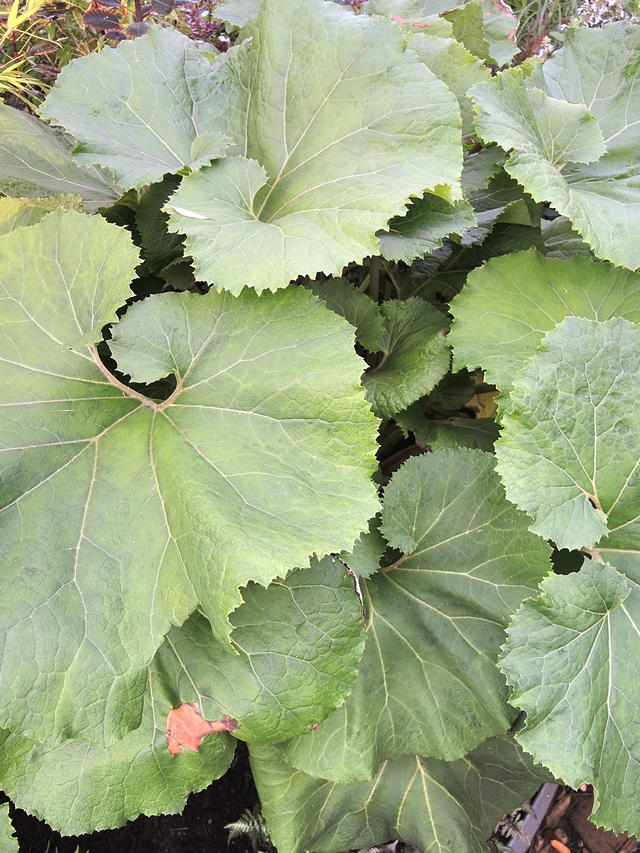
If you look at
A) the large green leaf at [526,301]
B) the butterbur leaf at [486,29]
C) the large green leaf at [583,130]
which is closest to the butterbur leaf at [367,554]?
the large green leaf at [526,301]

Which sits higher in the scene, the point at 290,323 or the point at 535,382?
the point at 290,323

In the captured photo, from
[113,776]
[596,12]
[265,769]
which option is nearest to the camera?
[113,776]

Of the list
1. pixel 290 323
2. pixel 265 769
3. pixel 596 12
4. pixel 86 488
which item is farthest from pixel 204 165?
pixel 596 12

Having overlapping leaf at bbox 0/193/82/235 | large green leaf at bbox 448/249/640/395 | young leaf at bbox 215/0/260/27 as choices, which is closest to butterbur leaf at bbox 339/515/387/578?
large green leaf at bbox 448/249/640/395

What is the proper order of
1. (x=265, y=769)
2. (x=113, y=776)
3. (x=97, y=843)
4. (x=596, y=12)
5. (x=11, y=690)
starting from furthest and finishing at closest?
(x=596, y=12)
(x=97, y=843)
(x=265, y=769)
(x=113, y=776)
(x=11, y=690)

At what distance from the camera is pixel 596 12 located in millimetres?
2775

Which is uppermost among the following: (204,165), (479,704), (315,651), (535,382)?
(204,165)

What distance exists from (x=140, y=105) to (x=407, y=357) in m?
0.90

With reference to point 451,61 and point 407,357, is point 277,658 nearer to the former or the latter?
point 407,357

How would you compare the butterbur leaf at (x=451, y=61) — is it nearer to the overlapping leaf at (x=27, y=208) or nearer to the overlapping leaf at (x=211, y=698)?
the overlapping leaf at (x=27, y=208)

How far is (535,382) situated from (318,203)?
0.59 meters

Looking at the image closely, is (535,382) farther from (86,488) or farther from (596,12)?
(596,12)

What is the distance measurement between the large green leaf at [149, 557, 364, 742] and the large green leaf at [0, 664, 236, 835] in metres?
0.08

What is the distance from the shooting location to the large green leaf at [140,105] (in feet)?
4.81
